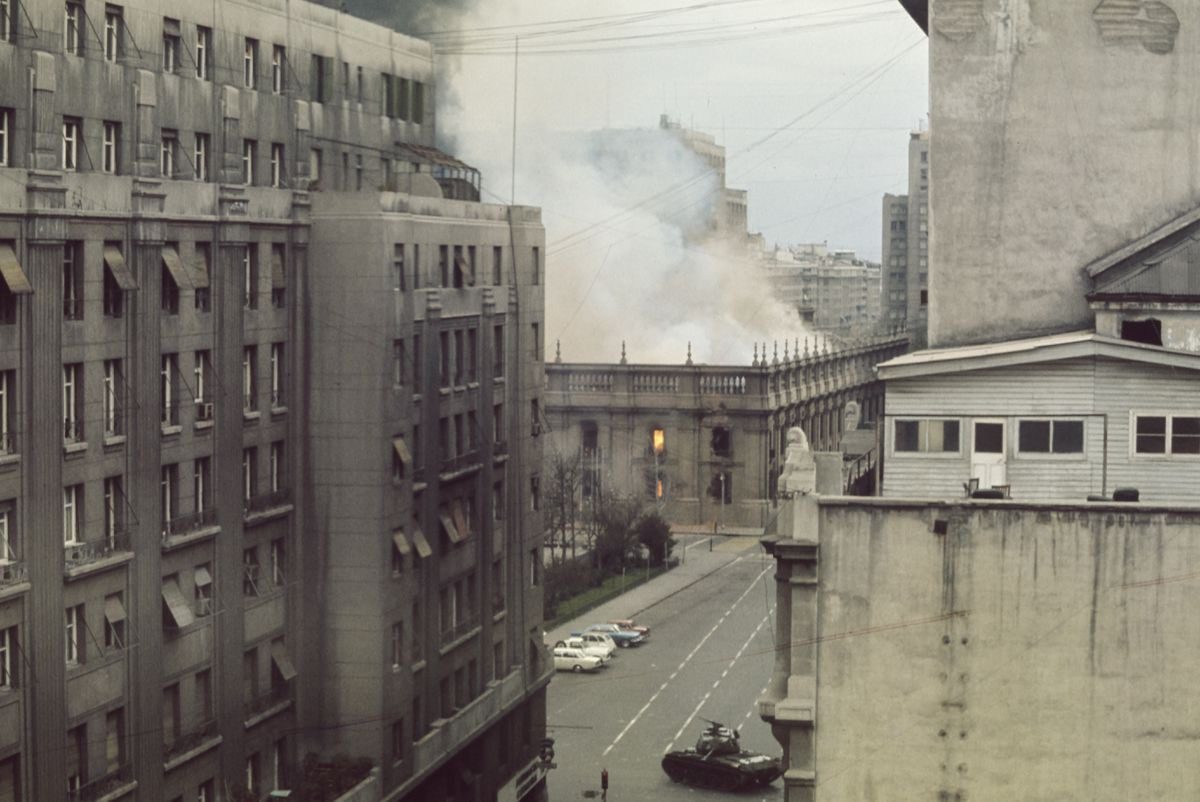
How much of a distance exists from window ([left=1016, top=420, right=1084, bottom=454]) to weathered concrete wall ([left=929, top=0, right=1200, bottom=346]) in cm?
305

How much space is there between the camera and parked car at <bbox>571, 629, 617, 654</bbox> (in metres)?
89.0

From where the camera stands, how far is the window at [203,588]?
159ft

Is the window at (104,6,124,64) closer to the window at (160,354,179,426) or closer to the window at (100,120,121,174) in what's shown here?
the window at (100,120,121,174)

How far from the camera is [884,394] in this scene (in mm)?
35125

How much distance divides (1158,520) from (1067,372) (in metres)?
2.70

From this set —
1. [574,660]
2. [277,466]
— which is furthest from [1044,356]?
[574,660]

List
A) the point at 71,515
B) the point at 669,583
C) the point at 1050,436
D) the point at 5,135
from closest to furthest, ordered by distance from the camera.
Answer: the point at 1050,436
the point at 5,135
the point at 71,515
the point at 669,583

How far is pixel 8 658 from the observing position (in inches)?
1615

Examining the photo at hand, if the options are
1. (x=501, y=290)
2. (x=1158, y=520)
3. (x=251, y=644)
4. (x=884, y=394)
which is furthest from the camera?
(x=501, y=290)

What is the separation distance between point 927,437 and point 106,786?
17.7 m

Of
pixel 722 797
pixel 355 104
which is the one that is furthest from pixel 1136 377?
pixel 722 797

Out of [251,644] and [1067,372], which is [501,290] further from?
[1067,372]

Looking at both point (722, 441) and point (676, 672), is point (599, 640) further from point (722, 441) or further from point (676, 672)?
point (722, 441)

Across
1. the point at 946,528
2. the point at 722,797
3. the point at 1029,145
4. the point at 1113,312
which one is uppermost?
the point at 1029,145
